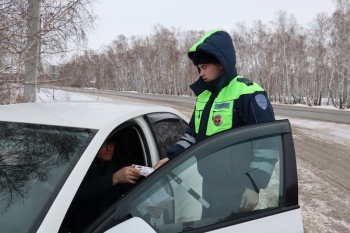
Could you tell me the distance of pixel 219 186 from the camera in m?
1.44

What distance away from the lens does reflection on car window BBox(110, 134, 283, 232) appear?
134 cm

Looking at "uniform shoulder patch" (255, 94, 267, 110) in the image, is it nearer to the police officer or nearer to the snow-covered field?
the police officer

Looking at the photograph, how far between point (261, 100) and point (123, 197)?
0.95 metres

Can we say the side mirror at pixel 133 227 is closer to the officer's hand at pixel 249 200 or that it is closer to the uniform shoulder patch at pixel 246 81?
the officer's hand at pixel 249 200

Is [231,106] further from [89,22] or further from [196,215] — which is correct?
[89,22]

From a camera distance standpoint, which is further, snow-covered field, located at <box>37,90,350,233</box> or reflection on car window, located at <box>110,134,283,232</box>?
snow-covered field, located at <box>37,90,350,233</box>

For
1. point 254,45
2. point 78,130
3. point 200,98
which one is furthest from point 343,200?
point 254,45

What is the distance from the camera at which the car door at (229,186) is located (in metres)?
1.32

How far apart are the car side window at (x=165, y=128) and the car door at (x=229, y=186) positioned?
3.03 ft

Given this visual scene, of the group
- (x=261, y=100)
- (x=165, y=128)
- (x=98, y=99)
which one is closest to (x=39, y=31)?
(x=98, y=99)

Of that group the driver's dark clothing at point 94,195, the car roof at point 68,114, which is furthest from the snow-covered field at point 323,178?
the car roof at point 68,114

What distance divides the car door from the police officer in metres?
0.07

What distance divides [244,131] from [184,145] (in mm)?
586

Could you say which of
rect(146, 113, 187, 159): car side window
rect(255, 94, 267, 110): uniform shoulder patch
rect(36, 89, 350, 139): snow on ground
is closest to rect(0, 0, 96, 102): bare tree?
rect(36, 89, 350, 139): snow on ground
